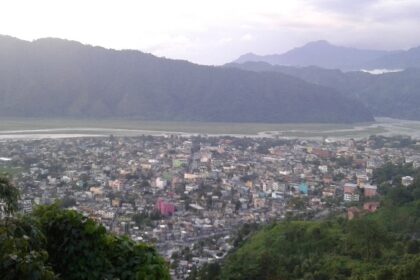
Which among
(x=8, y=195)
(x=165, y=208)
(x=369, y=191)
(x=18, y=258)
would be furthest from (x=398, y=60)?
(x=18, y=258)

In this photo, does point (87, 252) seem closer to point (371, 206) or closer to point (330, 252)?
point (330, 252)

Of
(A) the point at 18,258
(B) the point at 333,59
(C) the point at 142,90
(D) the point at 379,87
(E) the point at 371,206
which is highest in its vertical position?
(B) the point at 333,59

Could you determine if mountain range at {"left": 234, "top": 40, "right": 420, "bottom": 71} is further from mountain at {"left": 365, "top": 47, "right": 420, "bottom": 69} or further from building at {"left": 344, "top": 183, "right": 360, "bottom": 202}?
building at {"left": 344, "top": 183, "right": 360, "bottom": 202}

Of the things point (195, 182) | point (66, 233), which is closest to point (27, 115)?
point (195, 182)

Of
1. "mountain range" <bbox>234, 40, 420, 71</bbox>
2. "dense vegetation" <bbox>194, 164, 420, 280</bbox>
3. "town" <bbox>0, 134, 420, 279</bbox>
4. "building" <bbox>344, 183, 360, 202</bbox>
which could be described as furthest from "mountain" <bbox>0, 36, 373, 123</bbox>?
"mountain range" <bbox>234, 40, 420, 71</bbox>

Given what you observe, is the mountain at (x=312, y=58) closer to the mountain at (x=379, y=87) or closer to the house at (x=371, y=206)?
the mountain at (x=379, y=87)

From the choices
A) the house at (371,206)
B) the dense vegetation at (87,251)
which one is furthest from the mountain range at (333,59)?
the dense vegetation at (87,251)
